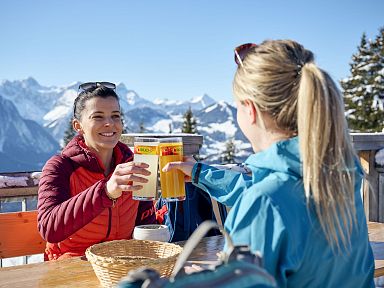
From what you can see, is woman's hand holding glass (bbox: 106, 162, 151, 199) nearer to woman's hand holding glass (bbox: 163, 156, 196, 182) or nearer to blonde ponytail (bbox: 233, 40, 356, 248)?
woman's hand holding glass (bbox: 163, 156, 196, 182)

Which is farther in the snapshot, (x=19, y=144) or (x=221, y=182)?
(x=19, y=144)

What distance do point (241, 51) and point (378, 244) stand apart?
4.27 ft

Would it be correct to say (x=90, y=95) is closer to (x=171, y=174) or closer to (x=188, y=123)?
(x=171, y=174)

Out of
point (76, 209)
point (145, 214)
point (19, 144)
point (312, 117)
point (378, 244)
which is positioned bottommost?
point (19, 144)

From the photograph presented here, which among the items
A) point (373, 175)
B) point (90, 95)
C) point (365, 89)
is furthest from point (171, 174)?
point (365, 89)

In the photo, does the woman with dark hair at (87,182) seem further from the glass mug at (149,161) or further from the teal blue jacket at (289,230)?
the teal blue jacket at (289,230)

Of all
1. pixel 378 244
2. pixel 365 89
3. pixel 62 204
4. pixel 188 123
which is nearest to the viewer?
pixel 62 204

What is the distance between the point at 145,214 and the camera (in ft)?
8.90

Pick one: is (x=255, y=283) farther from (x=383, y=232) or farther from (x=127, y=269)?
(x=383, y=232)

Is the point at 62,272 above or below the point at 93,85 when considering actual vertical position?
Answer: below

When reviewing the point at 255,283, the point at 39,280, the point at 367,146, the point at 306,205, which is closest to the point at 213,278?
the point at 255,283

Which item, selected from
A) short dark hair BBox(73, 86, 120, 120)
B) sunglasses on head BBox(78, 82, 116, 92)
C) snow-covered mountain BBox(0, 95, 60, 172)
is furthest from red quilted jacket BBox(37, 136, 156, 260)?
snow-covered mountain BBox(0, 95, 60, 172)

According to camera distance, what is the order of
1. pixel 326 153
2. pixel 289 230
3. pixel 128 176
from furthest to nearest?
1. pixel 128 176
2. pixel 326 153
3. pixel 289 230

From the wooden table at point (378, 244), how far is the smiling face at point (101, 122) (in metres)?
1.34
